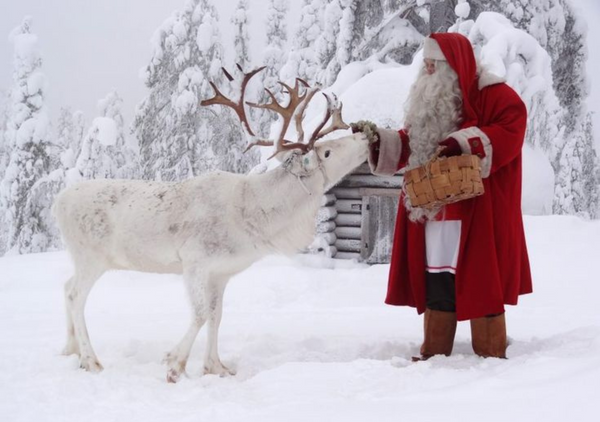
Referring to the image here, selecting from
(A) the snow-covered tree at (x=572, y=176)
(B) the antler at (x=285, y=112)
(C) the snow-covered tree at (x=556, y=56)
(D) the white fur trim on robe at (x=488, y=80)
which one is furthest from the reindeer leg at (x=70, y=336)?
(A) the snow-covered tree at (x=572, y=176)

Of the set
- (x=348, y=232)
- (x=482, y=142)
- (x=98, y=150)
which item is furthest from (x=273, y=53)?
(x=482, y=142)

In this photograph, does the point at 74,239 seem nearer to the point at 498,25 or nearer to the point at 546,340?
the point at 546,340

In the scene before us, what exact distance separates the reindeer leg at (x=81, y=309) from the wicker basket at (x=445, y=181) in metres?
2.49

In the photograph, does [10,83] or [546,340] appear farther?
[10,83]

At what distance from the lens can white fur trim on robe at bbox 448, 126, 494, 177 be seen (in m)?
3.44

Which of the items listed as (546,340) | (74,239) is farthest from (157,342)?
(546,340)

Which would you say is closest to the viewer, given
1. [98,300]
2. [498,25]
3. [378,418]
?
[378,418]

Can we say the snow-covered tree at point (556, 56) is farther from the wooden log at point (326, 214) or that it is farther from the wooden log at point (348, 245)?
the wooden log at point (326, 214)

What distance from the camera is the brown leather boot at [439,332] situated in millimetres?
3953

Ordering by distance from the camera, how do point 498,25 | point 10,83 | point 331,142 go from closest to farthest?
point 331,142
point 498,25
point 10,83

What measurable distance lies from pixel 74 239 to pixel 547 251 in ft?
23.5

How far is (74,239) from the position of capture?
14.4 feet

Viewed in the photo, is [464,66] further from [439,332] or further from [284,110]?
A: [439,332]

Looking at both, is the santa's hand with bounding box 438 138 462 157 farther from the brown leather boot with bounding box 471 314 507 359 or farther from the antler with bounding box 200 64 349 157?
the brown leather boot with bounding box 471 314 507 359
